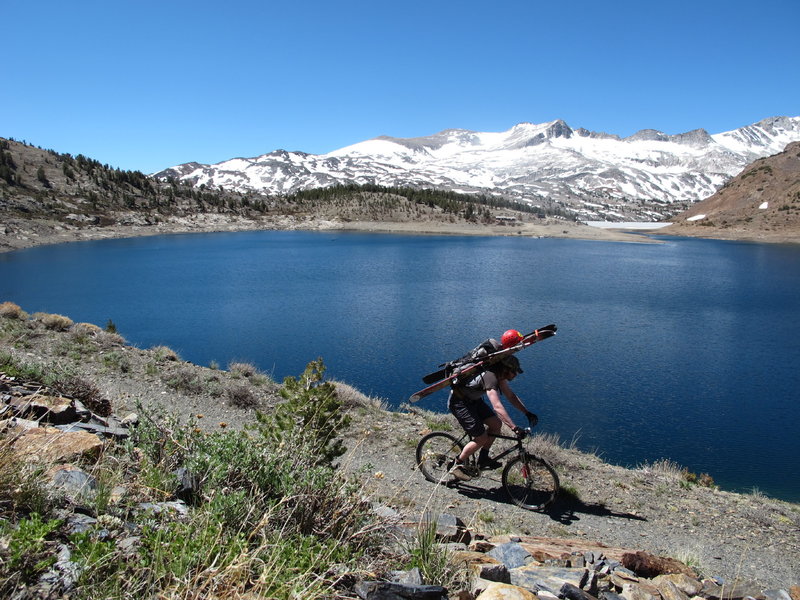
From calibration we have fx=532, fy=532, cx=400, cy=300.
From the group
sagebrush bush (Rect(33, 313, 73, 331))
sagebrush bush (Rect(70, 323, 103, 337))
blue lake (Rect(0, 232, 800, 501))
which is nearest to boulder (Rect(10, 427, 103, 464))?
blue lake (Rect(0, 232, 800, 501))

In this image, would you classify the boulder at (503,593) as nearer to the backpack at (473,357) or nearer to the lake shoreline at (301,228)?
the backpack at (473,357)

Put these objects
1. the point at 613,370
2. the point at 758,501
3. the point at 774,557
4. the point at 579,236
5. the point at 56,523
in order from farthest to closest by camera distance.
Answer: the point at 579,236, the point at 613,370, the point at 758,501, the point at 774,557, the point at 56,523

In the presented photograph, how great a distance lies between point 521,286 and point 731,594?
36.8 meters

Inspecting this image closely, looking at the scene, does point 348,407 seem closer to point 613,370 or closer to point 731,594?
point 731,594

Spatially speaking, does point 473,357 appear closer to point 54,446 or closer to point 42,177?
point 54,446

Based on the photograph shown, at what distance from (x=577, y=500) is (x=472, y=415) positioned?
2395mm

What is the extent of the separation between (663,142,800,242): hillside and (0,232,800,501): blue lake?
4573cm

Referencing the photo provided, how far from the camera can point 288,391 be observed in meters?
7.07

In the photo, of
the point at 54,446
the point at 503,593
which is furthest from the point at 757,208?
the point at 54,446

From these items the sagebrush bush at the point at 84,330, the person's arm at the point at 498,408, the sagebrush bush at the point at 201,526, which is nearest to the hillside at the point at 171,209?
the sagebrush bush at the point at 84,330

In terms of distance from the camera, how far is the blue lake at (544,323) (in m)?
15.2

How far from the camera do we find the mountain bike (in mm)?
7383

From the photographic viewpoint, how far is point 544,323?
2762cm

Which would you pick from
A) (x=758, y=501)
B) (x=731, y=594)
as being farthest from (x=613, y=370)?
(x=731, y=594)
